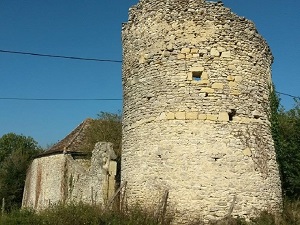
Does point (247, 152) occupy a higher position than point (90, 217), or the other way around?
point (247, 152)

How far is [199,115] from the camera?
9195mm

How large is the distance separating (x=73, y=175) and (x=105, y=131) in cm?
343

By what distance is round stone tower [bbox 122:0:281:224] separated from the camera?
8906 mm

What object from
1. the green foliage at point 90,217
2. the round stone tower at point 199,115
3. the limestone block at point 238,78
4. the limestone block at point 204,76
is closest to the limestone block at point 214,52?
the round stone tower at point 199,115

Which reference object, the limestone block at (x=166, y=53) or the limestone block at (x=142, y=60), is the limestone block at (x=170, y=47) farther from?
the limestone block at (x=142, y=60)

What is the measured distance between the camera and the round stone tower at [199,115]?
8906 mm

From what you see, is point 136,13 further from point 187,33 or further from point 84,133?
point 84,133

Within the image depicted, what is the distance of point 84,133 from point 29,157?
10.9 metres

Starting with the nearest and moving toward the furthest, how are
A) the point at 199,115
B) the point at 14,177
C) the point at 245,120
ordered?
1. the point at 199,115
2. the point at 245,120
3. the point at 14,177

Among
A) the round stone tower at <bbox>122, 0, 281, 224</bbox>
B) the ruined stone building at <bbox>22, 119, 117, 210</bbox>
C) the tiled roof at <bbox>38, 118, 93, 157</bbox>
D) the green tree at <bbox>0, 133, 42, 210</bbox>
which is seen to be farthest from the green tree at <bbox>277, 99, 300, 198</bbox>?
the green tree at <bbox>0, 133, 42, 210</bbox>

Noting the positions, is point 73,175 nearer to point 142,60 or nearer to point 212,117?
point 142,60

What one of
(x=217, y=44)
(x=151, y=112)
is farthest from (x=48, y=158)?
(x=217, y=44)

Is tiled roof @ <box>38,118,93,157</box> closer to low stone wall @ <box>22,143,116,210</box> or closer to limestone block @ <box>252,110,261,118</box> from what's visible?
low stone wall @ <box>22,143,116,210</box>

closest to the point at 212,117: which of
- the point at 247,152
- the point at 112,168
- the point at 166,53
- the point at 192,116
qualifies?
the point at 192,116
